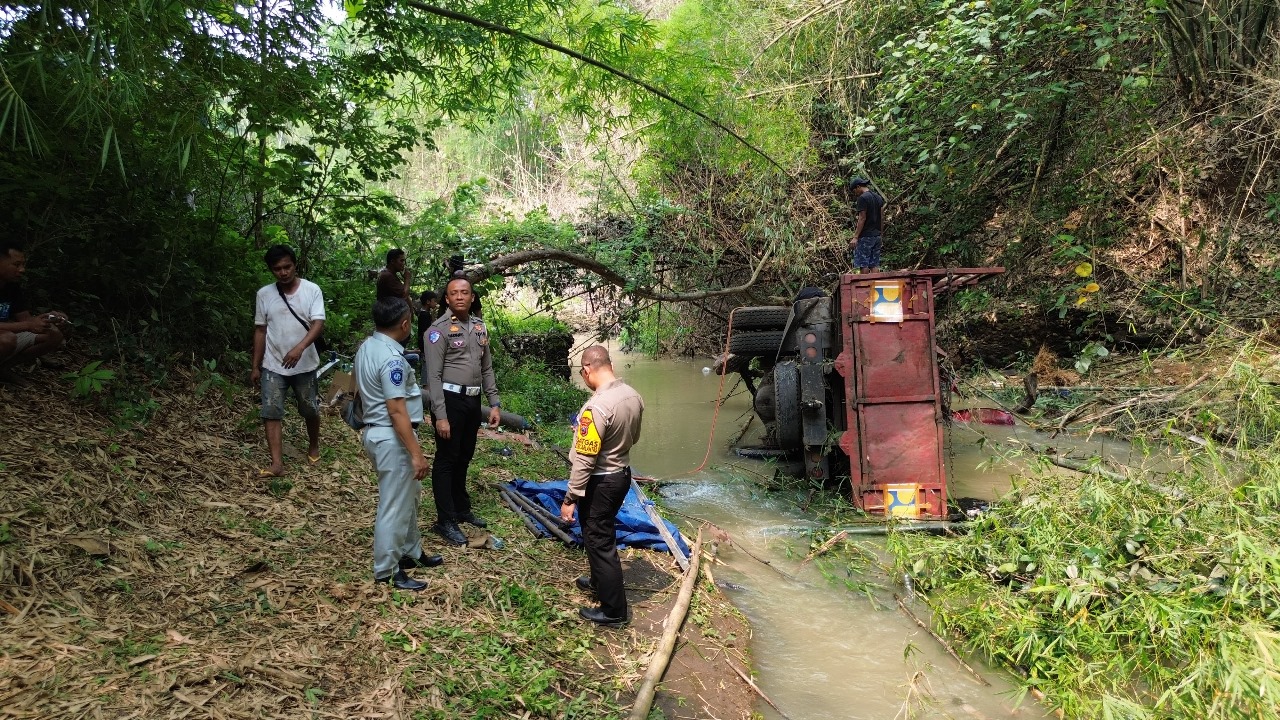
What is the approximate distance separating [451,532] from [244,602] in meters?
1.48

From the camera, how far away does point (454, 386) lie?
4805 millimetres

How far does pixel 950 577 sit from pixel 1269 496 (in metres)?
1.94

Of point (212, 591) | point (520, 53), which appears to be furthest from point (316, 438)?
point (520, 53)

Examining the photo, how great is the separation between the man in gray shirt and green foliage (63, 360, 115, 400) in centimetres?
198

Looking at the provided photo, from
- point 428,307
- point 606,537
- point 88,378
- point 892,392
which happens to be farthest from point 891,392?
point 88,378

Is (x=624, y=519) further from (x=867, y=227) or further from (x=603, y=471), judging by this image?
(x=867, y=227)

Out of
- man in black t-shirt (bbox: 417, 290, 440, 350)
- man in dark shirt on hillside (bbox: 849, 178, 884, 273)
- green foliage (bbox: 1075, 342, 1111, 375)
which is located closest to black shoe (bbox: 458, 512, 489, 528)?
man in black t-shirt (bbox: 417, 290, 440, 350)

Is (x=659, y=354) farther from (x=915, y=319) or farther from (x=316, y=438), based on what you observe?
(x=316, y=438)

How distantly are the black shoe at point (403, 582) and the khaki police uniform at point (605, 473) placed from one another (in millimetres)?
986

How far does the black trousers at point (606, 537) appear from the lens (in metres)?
4.20

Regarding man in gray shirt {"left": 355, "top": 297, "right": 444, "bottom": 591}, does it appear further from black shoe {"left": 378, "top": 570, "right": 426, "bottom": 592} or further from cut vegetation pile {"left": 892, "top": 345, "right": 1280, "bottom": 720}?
cut vegetation pile {"left": 892, "top": 345, "right": 1280, "bottom": 720}

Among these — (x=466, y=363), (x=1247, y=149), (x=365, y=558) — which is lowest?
(x=365, y=558)

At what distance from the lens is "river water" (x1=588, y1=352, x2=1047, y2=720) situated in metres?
3.96

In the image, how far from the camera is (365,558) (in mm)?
4375
